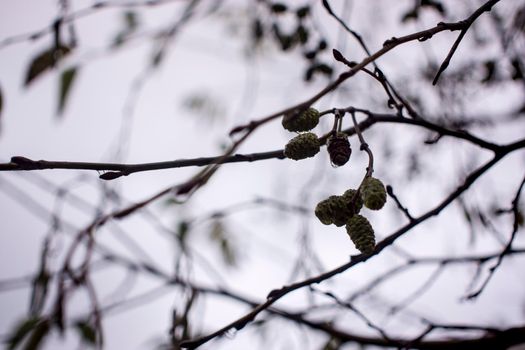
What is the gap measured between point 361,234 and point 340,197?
63 millimetres

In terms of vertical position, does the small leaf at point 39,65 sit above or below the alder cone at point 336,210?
above

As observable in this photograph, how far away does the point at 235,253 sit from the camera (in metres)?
1.68

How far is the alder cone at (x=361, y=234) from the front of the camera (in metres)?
0.49

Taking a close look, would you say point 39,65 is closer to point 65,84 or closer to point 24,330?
point 65,84

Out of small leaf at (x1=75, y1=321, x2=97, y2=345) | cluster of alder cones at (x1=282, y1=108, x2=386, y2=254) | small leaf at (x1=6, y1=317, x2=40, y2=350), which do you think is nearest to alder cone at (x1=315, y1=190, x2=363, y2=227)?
cluster of alder cones at (x1=282, y1=108, x2=386, y2=254)

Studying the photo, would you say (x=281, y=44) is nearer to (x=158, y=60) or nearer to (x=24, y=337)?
(x=158, y=60)

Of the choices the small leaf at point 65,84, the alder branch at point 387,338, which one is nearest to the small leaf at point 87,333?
the alder branch at point 387,338

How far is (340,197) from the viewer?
1.78 ft

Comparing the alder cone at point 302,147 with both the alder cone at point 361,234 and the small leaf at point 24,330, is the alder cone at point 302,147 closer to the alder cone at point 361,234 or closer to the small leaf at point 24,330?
the alder cone at point 361,234

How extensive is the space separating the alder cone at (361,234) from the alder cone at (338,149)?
0.25 feet

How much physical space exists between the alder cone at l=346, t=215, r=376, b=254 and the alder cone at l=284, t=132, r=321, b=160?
10cm

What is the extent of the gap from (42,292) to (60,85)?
517mm

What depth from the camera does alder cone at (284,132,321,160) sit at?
0.50m

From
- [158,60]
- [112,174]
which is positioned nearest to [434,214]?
[112,174]
